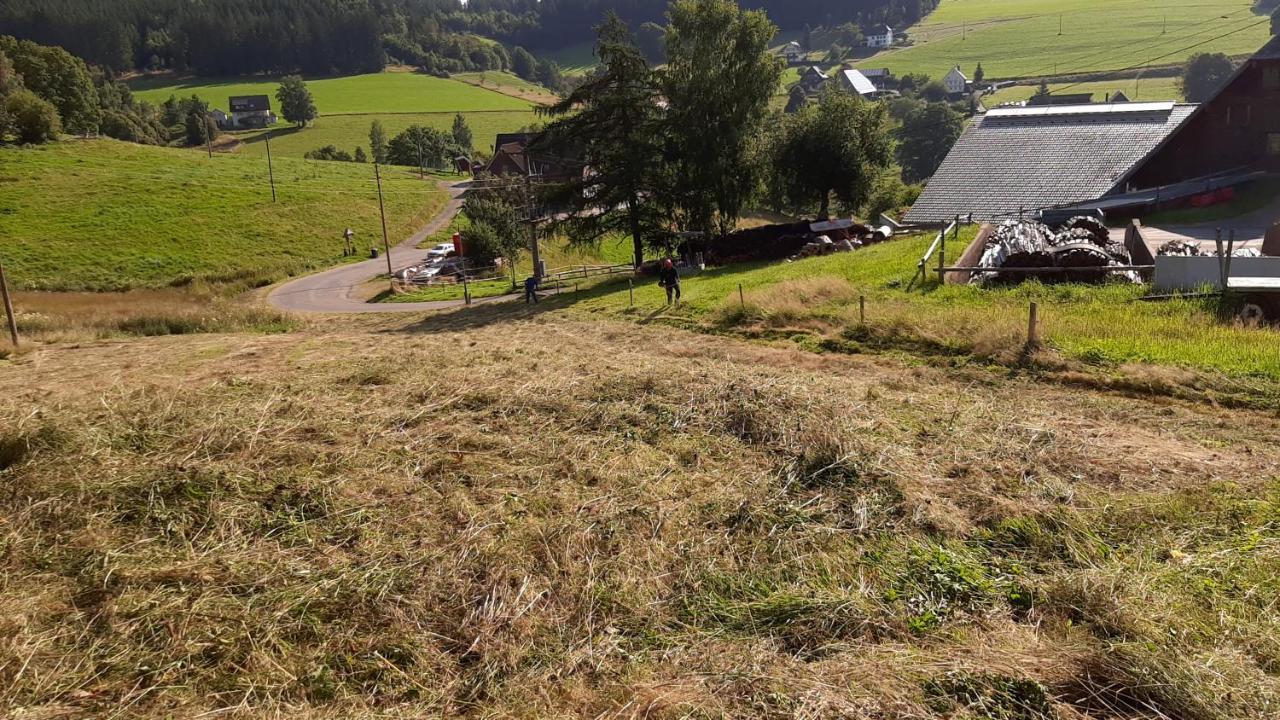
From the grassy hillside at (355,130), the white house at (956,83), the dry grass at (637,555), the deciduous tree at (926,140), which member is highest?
the white house at (956,83)

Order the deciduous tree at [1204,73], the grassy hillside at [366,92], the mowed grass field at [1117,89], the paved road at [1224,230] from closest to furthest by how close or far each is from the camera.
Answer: the paved road at [1224,230] < the deciduous tree at [1204,73] < the mowed grass field at [1117,89] < the grassy hillside at [366,92]

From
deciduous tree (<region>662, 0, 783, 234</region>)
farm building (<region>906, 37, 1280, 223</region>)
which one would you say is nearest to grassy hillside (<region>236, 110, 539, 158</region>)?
deciduous tree (<region>662, 0, 783, 234</region>)

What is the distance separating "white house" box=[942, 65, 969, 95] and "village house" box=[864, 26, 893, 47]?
56.9 m

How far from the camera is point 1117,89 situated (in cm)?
8994

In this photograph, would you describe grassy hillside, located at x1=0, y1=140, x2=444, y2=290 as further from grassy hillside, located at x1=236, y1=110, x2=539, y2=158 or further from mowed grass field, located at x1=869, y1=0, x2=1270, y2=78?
mowed grass field, located at x1=869, y1=0, x2=1270, y2=78

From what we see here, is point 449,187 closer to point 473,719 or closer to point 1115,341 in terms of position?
point 1115,341

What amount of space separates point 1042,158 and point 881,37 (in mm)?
153855

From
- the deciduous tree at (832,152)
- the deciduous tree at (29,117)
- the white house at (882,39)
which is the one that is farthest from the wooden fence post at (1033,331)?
the white house at (882,39)

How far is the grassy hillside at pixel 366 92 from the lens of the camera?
122 m

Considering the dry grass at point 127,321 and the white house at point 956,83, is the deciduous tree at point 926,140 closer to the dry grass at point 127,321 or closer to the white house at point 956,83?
the white house at point 956,83

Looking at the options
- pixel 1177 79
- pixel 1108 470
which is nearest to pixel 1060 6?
pixel 1177 79

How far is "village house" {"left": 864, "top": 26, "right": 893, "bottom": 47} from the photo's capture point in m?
167

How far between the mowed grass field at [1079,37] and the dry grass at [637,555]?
120 metres

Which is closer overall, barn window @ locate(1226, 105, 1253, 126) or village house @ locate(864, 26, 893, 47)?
barn window @ locate(1226, 105, 1253, 126)
